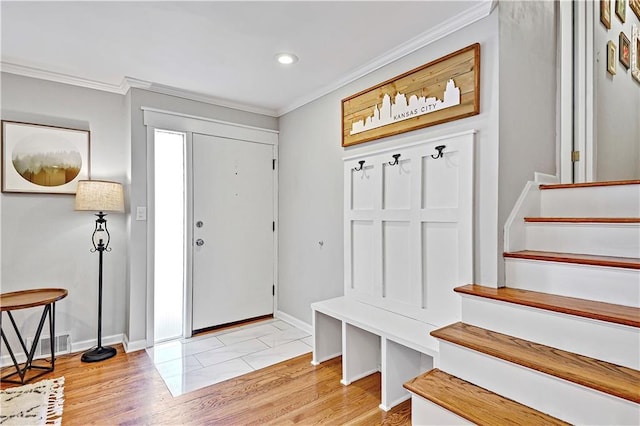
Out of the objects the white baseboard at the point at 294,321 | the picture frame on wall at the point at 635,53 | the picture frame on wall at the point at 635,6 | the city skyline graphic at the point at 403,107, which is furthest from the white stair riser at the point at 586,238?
the picture frame on wall at the point at 635,6

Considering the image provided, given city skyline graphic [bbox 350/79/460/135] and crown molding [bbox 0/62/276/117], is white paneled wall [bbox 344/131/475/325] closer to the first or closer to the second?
city skyline graphic [bbox 350/79/460/135]

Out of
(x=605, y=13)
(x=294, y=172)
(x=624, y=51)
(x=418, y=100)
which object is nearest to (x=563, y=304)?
(x=418, y=100)

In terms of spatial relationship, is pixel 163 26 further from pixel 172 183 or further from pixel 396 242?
pixel 396 242

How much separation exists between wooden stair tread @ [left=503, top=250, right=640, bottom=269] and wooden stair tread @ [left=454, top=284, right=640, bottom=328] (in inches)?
7.0

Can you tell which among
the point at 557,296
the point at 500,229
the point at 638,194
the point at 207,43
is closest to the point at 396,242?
the point at 500,229

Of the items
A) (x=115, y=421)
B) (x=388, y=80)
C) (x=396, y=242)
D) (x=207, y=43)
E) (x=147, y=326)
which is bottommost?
(x=115, y=421)

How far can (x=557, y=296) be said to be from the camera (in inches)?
66.7

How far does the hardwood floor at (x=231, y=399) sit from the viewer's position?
196cm

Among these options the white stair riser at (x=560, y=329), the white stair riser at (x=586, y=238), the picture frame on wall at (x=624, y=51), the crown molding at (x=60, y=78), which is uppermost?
the picture frame on wall at (x=624, y=51)

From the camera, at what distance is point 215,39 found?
2.23 metres

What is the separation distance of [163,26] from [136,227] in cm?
165

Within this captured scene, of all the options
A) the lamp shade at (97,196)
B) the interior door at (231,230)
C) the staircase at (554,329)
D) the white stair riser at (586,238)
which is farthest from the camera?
the interior door at (231,230)

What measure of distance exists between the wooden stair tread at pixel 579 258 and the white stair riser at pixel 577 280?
0.08 feet

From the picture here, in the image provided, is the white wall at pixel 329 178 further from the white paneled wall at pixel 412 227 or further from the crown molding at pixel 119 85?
the crown molding at pixel 119 85
